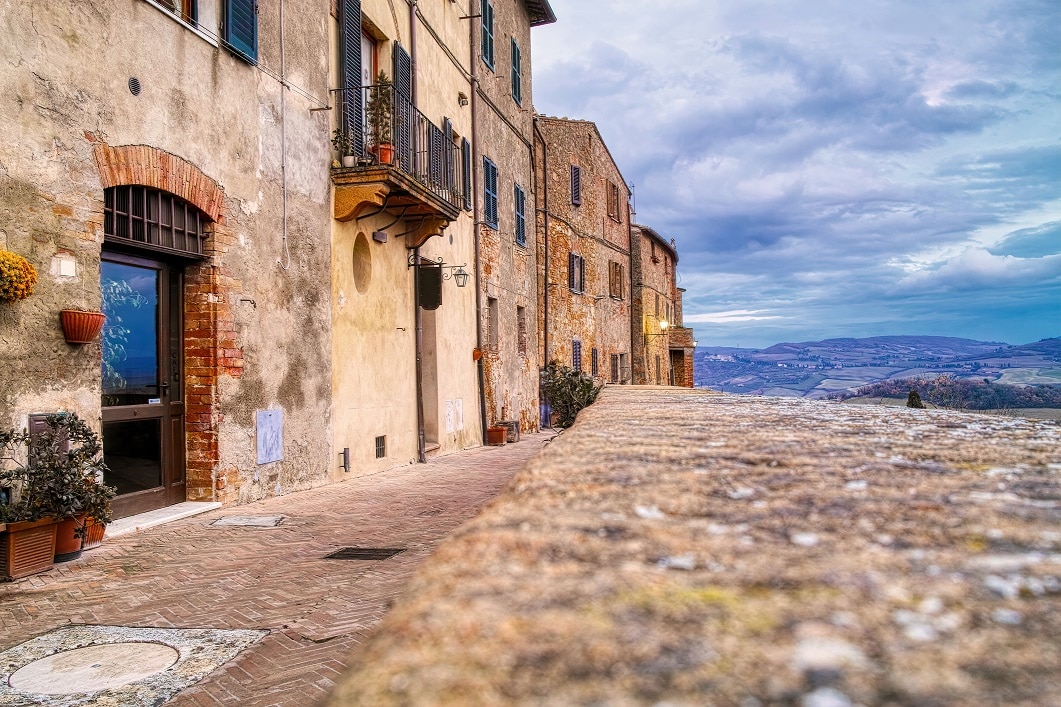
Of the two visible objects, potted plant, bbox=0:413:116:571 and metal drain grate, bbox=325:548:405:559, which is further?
metal drain grate, bbox=325:548:405:559

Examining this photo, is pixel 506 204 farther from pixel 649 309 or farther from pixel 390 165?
pixel 649 309

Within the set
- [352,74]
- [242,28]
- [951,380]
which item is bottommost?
[951,380]

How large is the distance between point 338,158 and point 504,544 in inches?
399

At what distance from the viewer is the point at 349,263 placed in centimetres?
1066

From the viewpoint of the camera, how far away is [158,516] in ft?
23.2

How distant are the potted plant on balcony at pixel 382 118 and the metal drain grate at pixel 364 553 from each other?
5772 millimetres

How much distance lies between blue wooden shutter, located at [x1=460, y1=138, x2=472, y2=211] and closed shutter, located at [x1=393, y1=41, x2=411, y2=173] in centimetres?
284

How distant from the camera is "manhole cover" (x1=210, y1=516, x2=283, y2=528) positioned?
6961 mm

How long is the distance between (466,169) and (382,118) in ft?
18.1

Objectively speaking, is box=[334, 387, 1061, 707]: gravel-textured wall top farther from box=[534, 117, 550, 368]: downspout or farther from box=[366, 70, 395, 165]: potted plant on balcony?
box=[534, 117, 550, 368]: downspout

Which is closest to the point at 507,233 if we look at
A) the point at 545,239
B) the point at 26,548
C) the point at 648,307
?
the point at 545,239

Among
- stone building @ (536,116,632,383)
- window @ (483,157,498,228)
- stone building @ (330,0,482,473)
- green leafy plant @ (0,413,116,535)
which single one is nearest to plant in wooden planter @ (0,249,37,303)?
green leafy plant @ (0,413,116,535)

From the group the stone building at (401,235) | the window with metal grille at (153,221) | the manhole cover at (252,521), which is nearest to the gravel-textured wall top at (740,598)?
the manhole cover at (252,521)

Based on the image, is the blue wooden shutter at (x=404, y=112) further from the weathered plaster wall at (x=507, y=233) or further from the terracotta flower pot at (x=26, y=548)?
the terracotta flower pot at (x=26, y=548)
